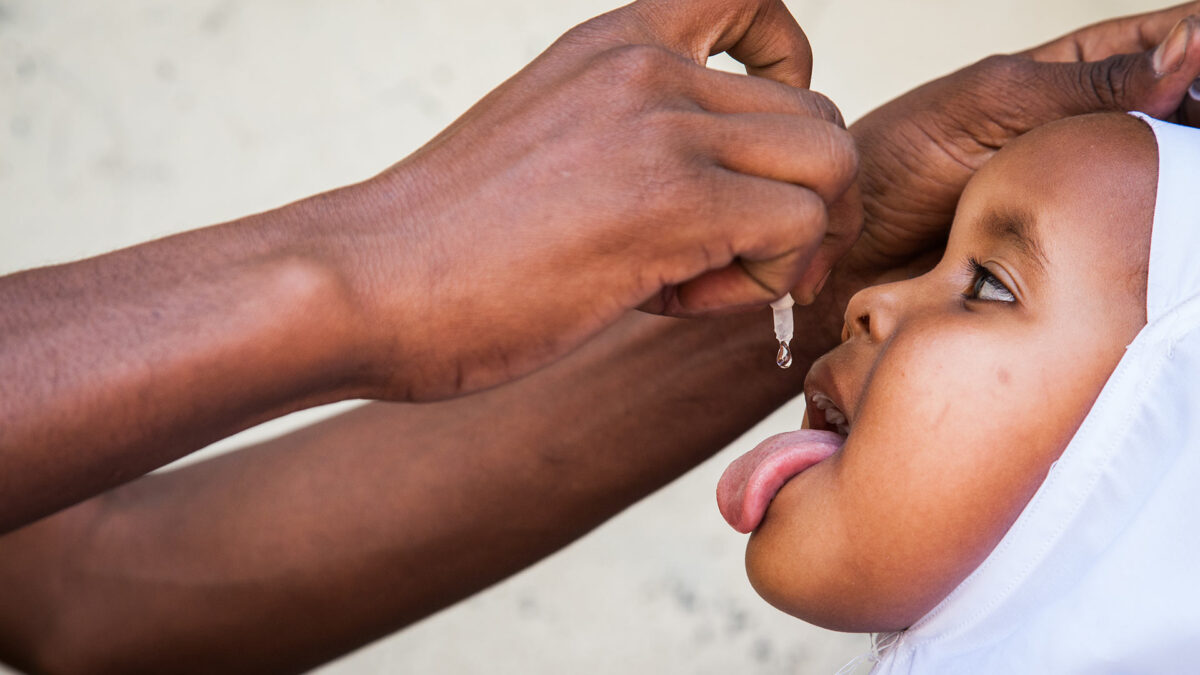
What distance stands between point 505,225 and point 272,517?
63cm

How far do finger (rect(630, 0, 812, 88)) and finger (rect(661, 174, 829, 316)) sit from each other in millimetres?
142

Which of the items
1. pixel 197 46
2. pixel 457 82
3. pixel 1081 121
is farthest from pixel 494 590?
pixel 1081 121

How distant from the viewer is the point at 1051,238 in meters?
0.88

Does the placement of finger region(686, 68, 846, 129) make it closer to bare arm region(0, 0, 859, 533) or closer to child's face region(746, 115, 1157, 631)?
bare arm region(0, 0, 859, 533)

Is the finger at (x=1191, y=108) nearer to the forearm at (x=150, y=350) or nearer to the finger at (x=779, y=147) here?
the finger at (x=779, y=147)

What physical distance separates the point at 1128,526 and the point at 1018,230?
0.25 meters

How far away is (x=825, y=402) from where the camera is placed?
3.42 ft

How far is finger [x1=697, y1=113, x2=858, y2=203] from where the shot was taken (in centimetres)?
76

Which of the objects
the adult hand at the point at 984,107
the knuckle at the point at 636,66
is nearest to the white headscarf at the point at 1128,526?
the adult hand at the point at 984,107

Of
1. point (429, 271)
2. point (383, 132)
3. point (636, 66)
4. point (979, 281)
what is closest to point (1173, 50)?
point (979, 281)

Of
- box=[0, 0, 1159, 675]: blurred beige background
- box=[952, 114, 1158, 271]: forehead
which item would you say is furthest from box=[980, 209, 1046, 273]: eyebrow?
box=[0, 0, 1159, 675]: blurred beige background

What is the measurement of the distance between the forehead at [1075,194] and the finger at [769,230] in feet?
0.73

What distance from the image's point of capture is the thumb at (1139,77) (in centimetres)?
93

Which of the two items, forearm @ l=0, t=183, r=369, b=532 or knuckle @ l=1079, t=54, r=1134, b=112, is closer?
forearm @ l=0, t=183, r=369, b=532
